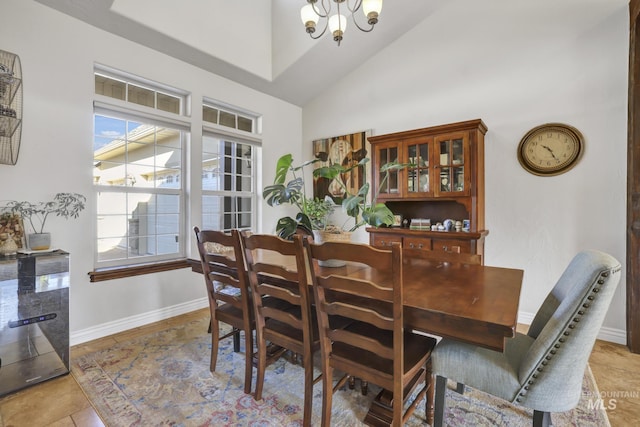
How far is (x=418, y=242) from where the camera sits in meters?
3.08

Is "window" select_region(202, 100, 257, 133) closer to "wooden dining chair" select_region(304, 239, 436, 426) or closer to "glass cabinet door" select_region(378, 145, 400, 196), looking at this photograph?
"glass cabinet door" select_region(378, 145, 400, 196)

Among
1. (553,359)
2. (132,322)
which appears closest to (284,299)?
(553,359)

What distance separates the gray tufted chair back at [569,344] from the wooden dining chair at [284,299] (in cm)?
92

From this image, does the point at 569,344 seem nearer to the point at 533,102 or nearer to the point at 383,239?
the point at 383,239

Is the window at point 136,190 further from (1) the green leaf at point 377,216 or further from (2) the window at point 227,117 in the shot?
(1) the green leaf at point 377,216

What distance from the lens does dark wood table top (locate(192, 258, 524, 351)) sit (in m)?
1.04

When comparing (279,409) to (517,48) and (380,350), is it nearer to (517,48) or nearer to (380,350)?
(380,350)

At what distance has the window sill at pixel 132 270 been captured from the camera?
2596 millimetres

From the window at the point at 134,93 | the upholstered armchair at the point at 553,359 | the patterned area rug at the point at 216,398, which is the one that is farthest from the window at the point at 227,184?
the upholstered armchair at the point at 553,359

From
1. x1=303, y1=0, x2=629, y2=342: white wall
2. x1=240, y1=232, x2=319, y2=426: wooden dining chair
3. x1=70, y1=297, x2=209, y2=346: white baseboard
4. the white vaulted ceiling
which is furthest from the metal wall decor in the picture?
x1=303, y1=0, x2=629, y2=342: white wall

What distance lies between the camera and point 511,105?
2.92 m

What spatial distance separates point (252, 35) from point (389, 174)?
228cm

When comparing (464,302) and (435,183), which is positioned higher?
(435,183)

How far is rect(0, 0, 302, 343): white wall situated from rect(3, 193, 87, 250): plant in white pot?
5 cm
